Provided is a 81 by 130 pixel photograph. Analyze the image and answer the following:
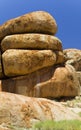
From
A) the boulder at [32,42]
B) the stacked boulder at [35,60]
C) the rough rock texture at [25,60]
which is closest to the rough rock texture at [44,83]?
the stacked boulder at [35,60]

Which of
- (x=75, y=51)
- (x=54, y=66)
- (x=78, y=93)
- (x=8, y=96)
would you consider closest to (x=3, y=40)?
(x=54, y=66)

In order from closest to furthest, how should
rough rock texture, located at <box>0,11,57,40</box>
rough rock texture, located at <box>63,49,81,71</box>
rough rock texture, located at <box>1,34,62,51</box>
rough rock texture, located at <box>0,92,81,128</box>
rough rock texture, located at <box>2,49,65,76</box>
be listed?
rough rock texture, located at <box>0,92,81,128</box>, rough rock texture, located at <box>2,49,65,76</box>, rough rock texture, located at <box>1,34,62,51</box>, rough rock texture, located at <box>0,11,57,40</box>, rough rock texture, located at <box>63,49,81,71</box>

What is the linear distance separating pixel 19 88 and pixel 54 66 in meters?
3.51

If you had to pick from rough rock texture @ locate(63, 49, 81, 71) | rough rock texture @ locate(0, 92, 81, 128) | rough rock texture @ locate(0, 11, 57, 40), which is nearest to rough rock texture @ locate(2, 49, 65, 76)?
rough rock texture @ locate(0, 11, 57, 40)

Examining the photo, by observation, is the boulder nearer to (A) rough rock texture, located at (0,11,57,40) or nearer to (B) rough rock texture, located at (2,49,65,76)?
(B) rough rock texture, located at (2,49,65,76)

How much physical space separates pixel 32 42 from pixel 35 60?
1704mm

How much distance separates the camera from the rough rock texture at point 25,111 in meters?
12.6

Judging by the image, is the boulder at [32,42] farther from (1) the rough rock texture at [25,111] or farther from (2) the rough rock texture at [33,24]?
(1) the rough rock texture at [25,111]

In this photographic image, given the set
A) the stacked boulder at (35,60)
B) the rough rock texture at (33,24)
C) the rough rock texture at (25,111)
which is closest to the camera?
the rough rock texture at (25,111)

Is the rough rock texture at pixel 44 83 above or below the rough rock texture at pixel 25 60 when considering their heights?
below

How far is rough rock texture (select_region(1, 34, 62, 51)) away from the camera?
30531 millimetres

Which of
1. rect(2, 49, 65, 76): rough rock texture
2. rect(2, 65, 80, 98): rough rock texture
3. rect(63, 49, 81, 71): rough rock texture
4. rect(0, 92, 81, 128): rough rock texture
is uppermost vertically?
rect(0, 92, 81, 128): rough rock texture

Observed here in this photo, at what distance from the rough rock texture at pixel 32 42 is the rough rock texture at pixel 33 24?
829mm

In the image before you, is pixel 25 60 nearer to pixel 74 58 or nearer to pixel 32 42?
pixel 32 42
